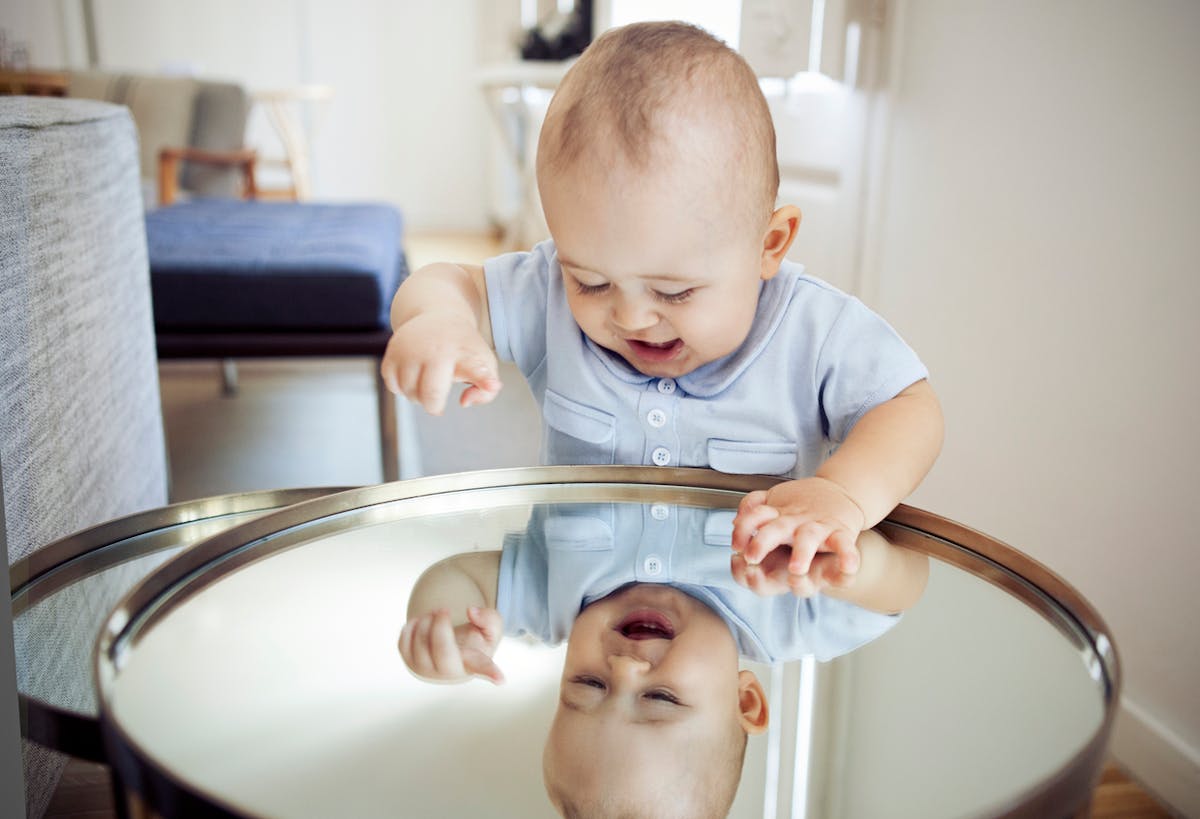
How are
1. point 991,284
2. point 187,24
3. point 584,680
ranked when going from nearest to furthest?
point 584,680 < point 991,284 < point 187,24

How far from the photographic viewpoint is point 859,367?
0.60m

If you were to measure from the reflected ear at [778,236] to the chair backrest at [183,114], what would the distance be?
2.36 metres

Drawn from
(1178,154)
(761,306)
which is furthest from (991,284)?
(761,306)

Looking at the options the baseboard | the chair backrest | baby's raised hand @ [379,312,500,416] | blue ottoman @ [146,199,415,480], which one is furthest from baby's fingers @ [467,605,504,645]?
the chair backrest

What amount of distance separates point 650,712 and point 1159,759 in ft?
1.97

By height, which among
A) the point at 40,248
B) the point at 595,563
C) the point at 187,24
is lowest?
the point at 595,563

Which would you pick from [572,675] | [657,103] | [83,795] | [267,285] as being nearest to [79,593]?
[83,795]

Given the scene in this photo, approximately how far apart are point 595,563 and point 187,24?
463 centimetres

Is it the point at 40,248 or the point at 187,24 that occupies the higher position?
the point at 187,24

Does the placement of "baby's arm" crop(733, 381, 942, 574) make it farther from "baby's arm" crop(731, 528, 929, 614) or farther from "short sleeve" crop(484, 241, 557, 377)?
"short sleeve" crop(484, 241, 557, 377)

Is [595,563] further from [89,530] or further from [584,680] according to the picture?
[89,530]

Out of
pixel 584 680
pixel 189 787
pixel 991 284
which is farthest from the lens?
pixel 991 284

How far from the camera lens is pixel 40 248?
577 millimetres

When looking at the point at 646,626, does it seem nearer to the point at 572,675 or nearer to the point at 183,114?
the point at 572,675
